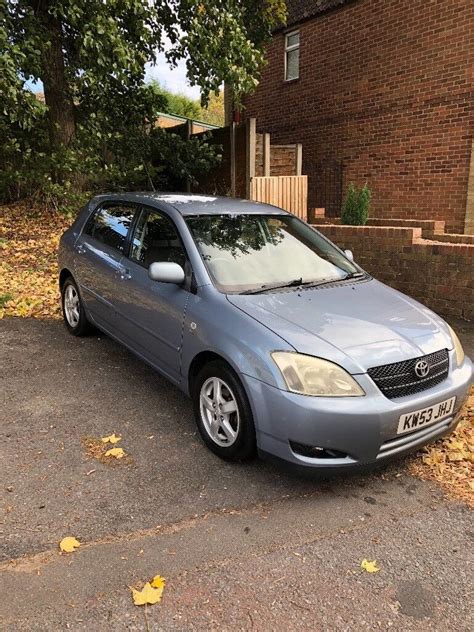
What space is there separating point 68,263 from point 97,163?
608 centimetres

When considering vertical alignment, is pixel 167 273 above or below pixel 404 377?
above

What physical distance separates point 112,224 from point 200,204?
1.00 meters

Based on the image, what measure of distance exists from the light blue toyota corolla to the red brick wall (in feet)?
8.19

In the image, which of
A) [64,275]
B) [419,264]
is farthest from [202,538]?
[419,264]

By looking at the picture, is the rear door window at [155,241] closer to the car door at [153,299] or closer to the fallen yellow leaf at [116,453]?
the car door at [153,299]

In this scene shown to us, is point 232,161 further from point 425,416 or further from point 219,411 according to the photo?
point 425,416

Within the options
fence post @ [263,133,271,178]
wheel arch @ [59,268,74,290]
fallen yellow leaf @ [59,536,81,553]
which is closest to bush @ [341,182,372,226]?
fence post @ [263,133,271,178]

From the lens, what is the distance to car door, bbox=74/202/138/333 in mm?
4434

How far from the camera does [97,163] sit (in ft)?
35.2

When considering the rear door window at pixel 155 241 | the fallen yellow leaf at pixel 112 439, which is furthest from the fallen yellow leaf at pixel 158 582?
the rear door window at pixel 155 241

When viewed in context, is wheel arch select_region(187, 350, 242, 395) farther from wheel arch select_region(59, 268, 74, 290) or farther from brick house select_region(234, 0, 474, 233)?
brick house select_region(234, 0, 474, 233)

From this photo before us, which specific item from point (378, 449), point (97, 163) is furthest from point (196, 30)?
point (378, 449)

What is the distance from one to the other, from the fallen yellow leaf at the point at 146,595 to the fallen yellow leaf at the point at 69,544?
43cm

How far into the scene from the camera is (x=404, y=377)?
113 inches
